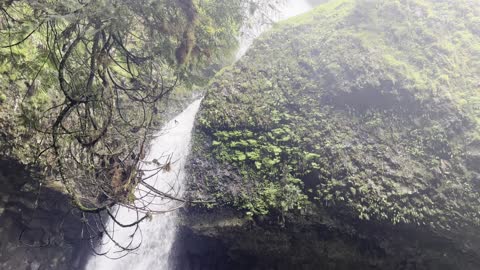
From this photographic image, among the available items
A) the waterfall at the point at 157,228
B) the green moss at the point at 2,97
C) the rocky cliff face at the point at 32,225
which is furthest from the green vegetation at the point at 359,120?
the green moss at the point at 2,97

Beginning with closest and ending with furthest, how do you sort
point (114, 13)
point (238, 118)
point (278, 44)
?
point (114, 13), point (238, 118), point (278, 44)

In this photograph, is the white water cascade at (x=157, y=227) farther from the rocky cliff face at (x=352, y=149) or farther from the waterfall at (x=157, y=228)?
the rocky cliff face at (x=352, y=149)

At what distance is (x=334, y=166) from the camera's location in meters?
7.49

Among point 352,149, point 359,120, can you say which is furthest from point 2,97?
point 359,120

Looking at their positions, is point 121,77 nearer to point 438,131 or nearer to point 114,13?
point 114,13

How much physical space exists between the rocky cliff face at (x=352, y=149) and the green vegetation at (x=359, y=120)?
0.03 meters

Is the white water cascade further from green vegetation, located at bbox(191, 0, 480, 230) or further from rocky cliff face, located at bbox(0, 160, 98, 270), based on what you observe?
rocky cliff face, located at bbox(0, 160, 98, 270)

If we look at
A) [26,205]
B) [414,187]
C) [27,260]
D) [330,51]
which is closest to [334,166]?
[414,187]

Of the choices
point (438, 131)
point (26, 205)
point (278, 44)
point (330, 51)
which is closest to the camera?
point (26, 205)

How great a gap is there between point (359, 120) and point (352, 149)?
1.31 metres

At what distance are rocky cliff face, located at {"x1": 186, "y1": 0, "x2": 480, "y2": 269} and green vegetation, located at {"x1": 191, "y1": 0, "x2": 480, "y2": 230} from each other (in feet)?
0.10

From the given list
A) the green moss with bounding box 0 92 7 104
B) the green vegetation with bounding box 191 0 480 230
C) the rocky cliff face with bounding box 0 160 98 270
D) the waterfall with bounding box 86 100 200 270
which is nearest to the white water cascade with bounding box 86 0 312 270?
the waterfall with bounding box 86 100 200 270

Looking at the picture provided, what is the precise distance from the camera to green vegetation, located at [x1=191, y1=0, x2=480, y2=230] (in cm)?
708

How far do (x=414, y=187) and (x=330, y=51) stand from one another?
5518mm
